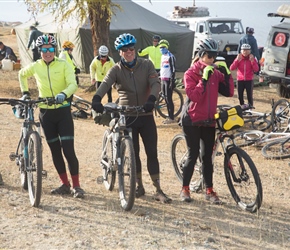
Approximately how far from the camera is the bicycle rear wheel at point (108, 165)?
667 centimetres

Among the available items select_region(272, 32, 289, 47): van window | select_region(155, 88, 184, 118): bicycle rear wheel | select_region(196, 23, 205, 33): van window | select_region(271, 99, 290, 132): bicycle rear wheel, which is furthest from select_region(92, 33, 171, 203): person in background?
select_region(196, 23, 205, 33): van window

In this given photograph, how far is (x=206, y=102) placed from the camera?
628 cm

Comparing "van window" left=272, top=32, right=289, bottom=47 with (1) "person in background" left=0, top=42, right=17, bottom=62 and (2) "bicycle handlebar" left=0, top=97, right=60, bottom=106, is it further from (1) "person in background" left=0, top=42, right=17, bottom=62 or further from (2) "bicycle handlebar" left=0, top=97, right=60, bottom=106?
(1) "person in background" left=0, top=42, right=17, bottom=62

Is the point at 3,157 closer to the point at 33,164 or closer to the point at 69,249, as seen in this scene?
the point at 33,164

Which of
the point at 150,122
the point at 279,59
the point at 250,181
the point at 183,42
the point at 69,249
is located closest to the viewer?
the point at 69,249

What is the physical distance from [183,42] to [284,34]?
343 inches

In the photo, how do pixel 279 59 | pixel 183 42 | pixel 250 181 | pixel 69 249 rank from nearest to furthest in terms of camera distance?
1. pixel 69 249
2. pixel 250 181
3. pixel 279 59
4. pixel 183 42

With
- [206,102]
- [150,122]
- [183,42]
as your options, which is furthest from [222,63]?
[183,42]

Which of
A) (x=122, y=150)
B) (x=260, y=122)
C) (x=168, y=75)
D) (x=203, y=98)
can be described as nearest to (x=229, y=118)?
(x=203, y=98)

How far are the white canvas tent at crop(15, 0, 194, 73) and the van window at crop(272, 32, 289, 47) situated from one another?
300 inches

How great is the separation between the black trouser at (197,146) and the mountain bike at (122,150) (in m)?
0.65

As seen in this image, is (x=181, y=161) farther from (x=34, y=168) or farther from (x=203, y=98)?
(x=34, y=168)

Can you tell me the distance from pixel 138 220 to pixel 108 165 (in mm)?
1143

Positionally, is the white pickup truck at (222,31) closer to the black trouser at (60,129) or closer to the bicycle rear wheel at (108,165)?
the bicycle rear wheel at (108,165)
